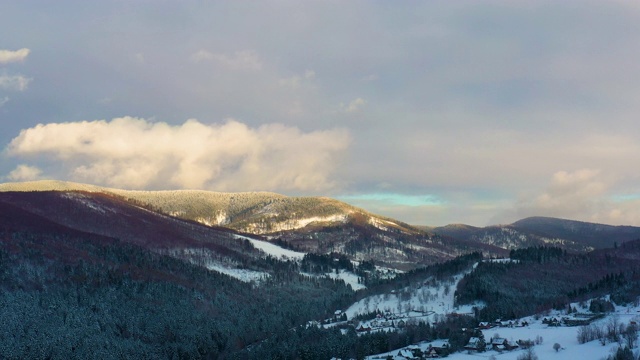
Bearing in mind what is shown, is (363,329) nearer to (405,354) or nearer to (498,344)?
(405,354)

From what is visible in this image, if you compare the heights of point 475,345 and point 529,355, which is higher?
point 529,355

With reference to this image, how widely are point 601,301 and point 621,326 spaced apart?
37763 mm

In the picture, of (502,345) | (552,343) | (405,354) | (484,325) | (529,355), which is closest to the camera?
(529,355)

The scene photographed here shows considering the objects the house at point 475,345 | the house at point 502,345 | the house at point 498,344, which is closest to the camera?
the house at point 502,345

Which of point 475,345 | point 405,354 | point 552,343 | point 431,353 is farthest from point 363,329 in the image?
point 552,343

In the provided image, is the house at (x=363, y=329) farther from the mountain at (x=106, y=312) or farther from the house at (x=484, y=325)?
the house at (x=484, y=325)

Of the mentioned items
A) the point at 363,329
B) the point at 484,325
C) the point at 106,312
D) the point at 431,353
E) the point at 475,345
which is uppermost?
the point at 106,312

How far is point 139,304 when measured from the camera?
156875 mm

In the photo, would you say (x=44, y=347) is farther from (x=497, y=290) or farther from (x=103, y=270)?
(x=497, y=290)

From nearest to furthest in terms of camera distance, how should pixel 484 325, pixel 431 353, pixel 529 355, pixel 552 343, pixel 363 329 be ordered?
pixel 529 355
pixel 552 343
pixel 431 353
pixel 484 325
pixel 363 329

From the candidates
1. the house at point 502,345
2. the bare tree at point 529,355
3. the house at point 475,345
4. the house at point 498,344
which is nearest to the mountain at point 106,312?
the house at point 475,345

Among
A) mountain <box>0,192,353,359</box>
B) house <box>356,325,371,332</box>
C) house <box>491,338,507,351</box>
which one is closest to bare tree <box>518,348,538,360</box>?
house <box>491,338,507,351</box>

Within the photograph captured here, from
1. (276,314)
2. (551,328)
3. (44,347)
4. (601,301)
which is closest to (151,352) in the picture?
(44,347)

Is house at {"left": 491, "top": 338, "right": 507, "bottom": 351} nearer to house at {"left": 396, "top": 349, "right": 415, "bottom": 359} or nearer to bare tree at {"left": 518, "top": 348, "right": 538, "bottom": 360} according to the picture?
bare tree at {"left": 518, "top": 348, "right": 538, "bottom": 360}
